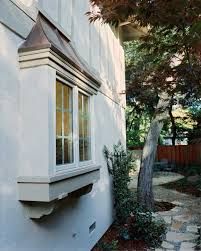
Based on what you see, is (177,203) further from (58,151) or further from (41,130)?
(41,130)

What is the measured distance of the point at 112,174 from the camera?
6.49 metres

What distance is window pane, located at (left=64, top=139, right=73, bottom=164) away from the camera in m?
3.42

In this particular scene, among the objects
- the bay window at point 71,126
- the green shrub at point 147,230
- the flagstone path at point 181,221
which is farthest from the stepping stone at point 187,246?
the bay window at point 71,126

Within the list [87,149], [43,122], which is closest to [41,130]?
[43,122]

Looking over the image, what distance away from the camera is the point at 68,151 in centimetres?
352

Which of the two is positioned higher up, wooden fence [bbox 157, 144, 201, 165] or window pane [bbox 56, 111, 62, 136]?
window pane [bbox 56, 111, 62, 136]

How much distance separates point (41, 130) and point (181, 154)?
16472 mm

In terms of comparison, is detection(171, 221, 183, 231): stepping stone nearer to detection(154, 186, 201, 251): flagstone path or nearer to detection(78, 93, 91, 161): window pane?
detection(154, 186, 201, 251): flagstone path

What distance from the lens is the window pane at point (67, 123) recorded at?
136 inches

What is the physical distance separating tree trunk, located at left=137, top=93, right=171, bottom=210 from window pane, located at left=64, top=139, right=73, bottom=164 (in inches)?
174

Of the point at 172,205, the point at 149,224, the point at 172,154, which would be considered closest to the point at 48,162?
the point at 149,224

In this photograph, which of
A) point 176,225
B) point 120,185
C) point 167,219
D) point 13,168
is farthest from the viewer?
point 167,219

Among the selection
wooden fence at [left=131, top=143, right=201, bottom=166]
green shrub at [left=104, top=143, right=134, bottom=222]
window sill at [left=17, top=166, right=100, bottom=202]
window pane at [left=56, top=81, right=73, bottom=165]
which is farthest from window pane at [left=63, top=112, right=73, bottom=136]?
wooden fence at [left=131, top=143, right=201, bottom=166]

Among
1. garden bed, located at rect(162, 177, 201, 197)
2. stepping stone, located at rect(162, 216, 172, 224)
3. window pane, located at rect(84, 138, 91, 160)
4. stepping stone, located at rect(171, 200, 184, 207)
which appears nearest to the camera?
window pane, located at rect(84, 138, 91, 160)
